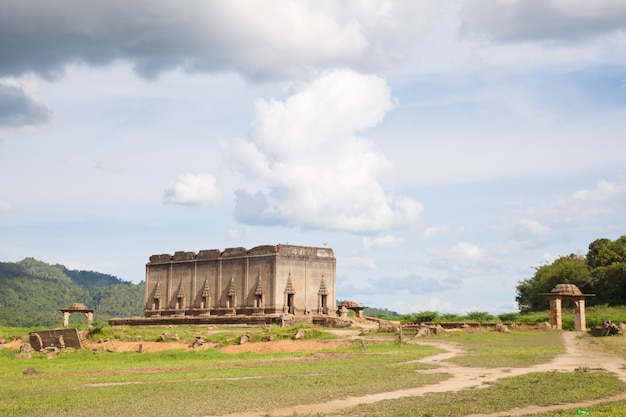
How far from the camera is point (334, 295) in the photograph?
219 feet

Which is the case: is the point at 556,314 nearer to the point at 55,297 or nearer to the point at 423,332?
the point at 423,332

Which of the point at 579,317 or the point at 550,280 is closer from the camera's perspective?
the point at 579,317

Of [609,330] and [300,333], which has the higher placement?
[609,330]

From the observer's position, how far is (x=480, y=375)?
88.2 feet

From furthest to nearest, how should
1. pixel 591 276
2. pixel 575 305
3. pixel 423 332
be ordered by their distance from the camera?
pixel 591 276 → pixel 575 305 → pixel 423 332

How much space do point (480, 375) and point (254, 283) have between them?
39.7 m

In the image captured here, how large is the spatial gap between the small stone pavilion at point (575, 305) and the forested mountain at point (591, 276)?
10209mm

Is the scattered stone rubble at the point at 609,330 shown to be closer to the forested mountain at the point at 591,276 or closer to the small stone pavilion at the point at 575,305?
the small stone pavilion at the point at 575,305

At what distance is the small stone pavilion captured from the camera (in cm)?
4888

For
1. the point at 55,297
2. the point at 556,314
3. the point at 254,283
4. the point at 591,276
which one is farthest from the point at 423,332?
the point at 55,297

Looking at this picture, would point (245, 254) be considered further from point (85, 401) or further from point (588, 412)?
point (588, 412)

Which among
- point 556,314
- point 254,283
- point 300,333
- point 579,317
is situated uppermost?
point 254,283

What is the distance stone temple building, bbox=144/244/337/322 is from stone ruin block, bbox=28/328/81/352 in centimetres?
1639

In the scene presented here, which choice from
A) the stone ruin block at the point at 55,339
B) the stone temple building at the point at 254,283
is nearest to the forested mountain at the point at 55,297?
the stone temple building at the point at 254,283
